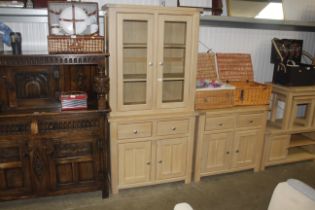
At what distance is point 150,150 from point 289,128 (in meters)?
1.62

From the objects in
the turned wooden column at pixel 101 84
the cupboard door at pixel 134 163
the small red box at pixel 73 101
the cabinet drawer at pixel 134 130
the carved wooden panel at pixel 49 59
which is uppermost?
the carved wooden panel at pixel 49 59

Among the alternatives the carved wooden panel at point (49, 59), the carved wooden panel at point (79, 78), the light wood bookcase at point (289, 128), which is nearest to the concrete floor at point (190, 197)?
the light wood bookcase at point (289, 128)

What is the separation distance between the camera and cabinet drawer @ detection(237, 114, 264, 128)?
9.05 ft

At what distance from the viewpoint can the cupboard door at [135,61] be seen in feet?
7.30

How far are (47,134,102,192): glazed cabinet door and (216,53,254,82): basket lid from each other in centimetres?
154

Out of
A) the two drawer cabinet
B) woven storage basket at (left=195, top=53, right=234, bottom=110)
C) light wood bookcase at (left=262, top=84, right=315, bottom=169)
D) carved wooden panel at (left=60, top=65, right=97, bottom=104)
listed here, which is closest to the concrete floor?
the two drawer cabinet

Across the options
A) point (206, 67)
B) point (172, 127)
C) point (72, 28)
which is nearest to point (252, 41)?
point (206, 67)

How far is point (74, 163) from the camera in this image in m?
2.32

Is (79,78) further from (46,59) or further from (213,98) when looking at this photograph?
(213,98)

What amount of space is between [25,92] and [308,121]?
2953 mm

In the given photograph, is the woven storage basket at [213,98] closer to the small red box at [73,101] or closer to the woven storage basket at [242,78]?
the woven storage basket at [242,78]

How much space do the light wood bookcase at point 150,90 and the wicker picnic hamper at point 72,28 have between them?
14cm

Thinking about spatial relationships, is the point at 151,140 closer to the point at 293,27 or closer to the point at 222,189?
the point at 222,189

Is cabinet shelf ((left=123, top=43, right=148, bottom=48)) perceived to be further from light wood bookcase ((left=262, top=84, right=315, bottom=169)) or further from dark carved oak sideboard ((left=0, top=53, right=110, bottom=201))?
light wood bookcase ((left=262, top=84, right=315, bottom=169))
